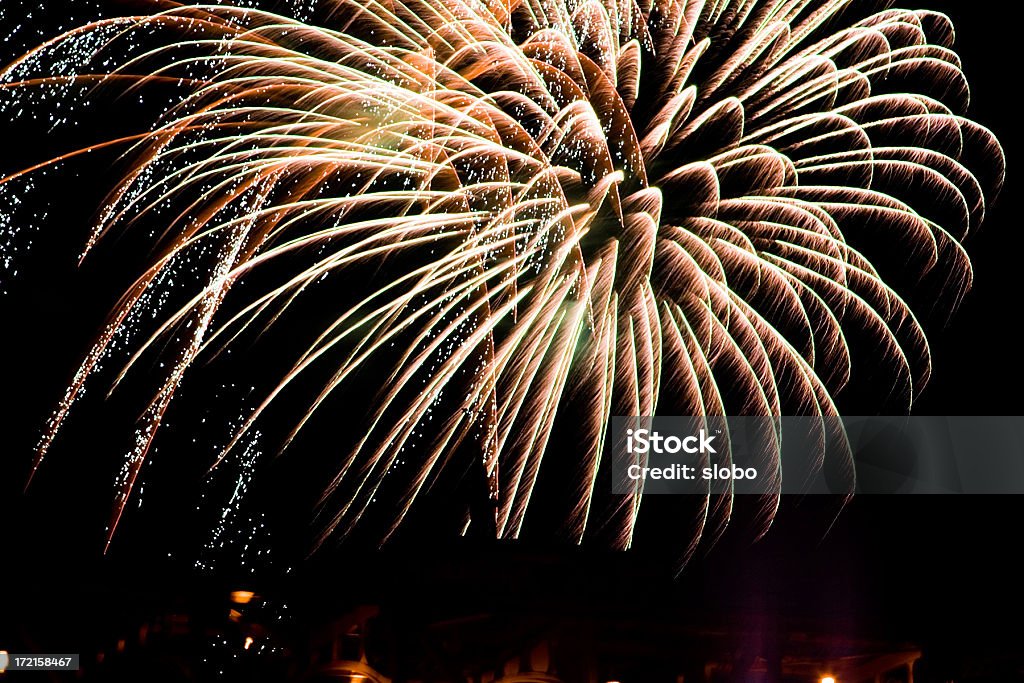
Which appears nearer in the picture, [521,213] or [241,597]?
[241,597]

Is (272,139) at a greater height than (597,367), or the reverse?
(272,139)

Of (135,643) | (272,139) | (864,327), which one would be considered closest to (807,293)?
(864,327)

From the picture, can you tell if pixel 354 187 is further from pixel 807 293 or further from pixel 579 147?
pixel 807 293

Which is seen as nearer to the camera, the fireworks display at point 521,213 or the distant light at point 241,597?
the distant light at point 241,597

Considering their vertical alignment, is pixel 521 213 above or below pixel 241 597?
above
